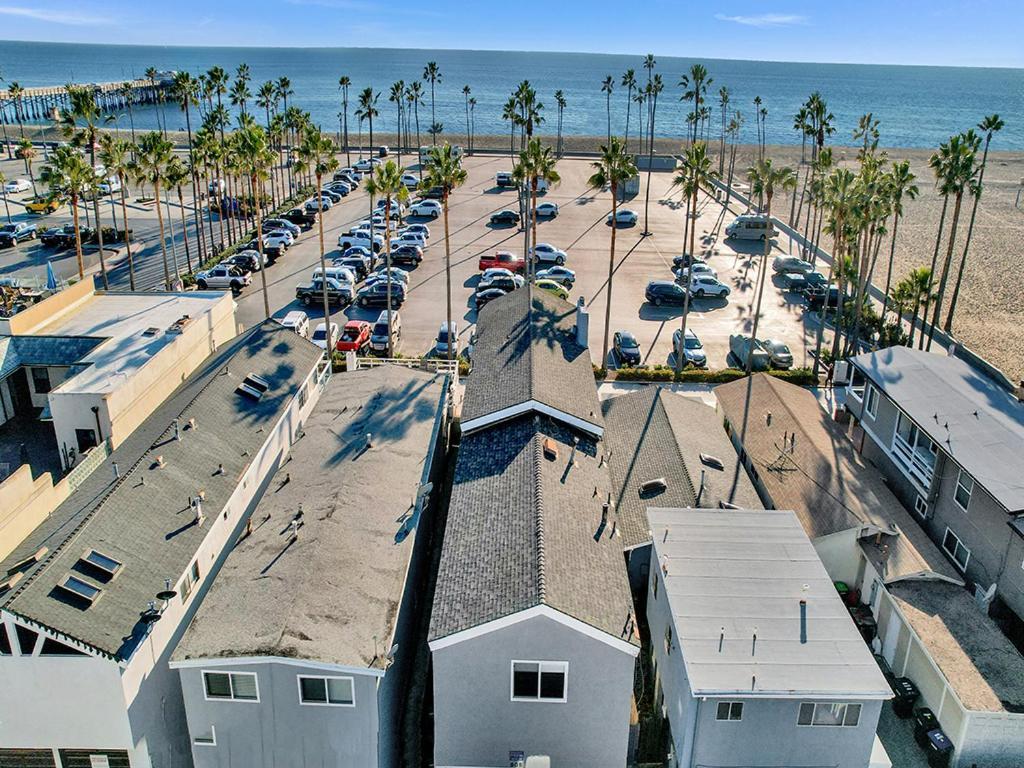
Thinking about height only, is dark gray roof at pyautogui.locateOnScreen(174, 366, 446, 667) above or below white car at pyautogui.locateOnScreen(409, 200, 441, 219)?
below

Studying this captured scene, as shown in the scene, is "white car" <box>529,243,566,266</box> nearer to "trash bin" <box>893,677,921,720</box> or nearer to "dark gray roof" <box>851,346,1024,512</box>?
"dark gray roof" <box>851,346,1024,512</box>

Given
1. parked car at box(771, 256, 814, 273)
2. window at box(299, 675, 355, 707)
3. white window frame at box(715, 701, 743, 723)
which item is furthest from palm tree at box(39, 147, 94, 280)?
parked car at box(771, 256, 814, 273)

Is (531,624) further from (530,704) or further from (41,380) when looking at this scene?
(41,380)

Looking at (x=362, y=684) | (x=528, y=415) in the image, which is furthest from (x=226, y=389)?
(x=362, y=684)

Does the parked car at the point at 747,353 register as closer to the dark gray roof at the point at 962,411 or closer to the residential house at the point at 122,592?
the dark gray roof at the point at 962,411

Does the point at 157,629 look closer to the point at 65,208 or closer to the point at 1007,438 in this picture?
the point at 1007,438

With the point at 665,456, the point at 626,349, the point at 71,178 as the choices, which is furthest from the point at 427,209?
the point at 665,456
